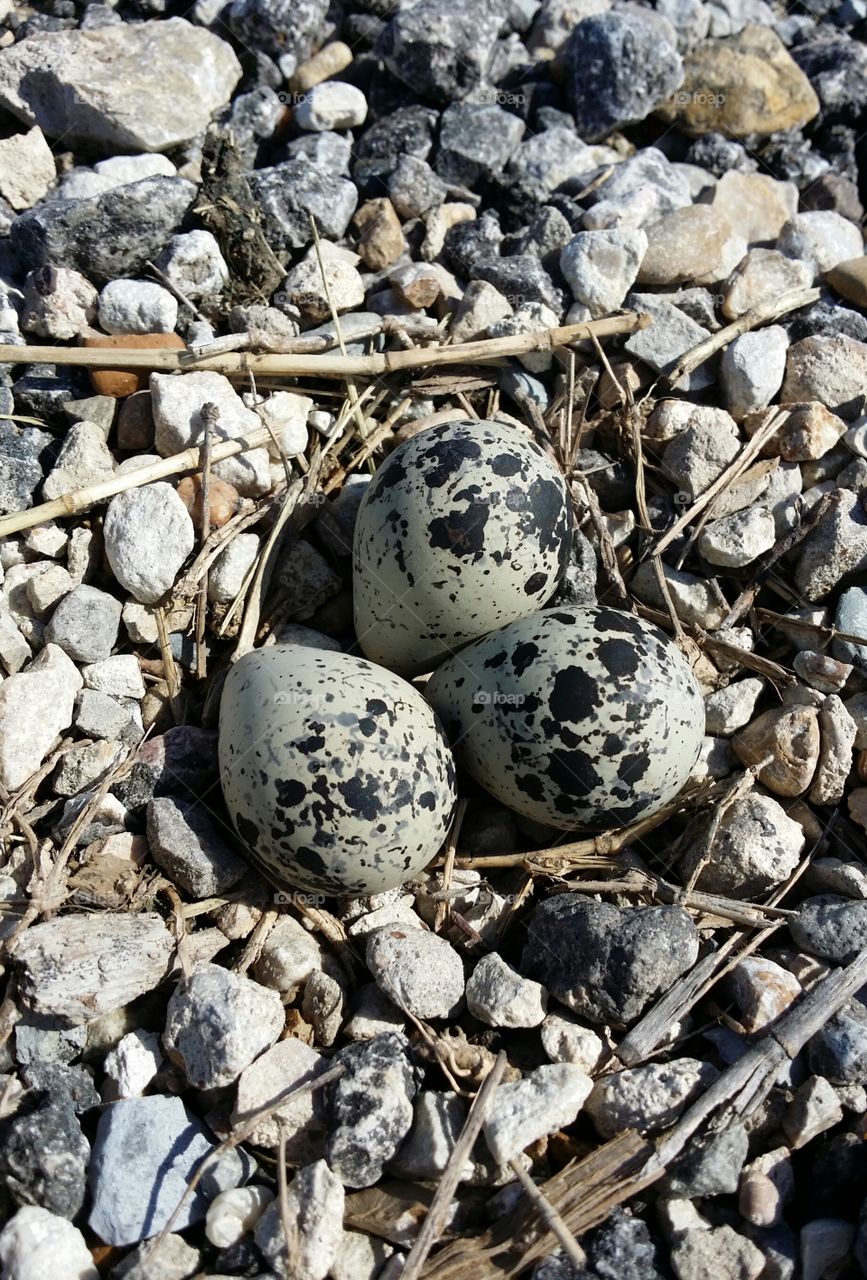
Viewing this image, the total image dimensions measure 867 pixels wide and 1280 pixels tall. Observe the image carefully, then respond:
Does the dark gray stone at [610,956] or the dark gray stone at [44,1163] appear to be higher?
the dark gray stone at [610,956]

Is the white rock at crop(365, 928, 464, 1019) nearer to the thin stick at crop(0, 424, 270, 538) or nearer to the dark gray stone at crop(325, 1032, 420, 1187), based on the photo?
the dark gray stone at crop(325, 1032, 420, 1187)

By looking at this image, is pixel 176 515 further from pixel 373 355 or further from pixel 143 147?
pixel 143 147

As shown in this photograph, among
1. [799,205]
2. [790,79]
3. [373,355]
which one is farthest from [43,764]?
[790,79]

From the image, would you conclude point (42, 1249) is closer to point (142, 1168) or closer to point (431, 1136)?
point (142, 1168)

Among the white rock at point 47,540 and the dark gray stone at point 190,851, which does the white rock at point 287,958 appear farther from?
the white rock at point 47,540

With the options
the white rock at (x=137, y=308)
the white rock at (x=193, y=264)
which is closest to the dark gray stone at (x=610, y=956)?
the white rock at (x=137, y=308)
